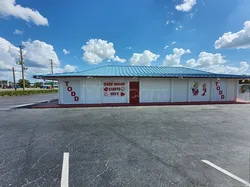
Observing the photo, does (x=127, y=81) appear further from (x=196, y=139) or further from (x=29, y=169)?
(x=29, y=169)

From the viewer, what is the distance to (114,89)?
42.7 feet

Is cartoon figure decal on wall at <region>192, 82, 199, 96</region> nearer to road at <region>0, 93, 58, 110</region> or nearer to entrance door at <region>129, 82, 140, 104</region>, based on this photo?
entrance door at <region>129, 82, 140, 104</region>

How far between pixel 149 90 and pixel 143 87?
2.49 ft

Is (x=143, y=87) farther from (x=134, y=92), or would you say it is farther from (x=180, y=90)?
(x=180, y=90)

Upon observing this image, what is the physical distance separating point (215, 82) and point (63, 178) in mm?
16951

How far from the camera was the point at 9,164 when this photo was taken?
298 cm

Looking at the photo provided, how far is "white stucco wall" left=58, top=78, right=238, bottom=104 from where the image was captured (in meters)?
12.5

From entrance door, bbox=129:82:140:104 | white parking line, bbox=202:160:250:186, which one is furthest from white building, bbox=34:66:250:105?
white parking line, bbox=202:160:250:186

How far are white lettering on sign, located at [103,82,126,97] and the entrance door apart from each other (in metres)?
0.80

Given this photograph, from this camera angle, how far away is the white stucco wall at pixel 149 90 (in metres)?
12.5

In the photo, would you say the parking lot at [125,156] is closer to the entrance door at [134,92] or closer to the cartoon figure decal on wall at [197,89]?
the entrance door at [134,92]

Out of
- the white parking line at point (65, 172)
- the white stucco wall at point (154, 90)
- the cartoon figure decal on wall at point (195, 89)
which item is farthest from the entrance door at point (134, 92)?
the white parking line at point (65, 172)

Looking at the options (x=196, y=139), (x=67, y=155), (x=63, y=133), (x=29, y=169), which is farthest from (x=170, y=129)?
(x=29, y=169)

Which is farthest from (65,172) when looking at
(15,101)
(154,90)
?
(15,101)
